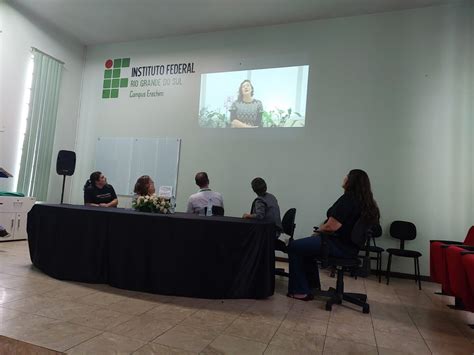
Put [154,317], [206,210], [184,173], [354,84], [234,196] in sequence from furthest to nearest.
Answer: [184,173], [234,196], [354,84], [206,210], [154,317]

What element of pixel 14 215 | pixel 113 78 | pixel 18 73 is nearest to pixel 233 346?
pixel 14 215

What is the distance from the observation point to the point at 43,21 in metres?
5.85

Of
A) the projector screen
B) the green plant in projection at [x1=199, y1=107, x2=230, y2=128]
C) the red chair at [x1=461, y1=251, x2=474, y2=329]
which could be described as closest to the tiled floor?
the red chair at [x1=461, y1=251, x2=474, y2=329]

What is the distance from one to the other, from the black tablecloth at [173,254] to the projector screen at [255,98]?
2.78 metres

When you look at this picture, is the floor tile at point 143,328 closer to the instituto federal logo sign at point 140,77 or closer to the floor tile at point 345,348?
the floor tile at point 345,348

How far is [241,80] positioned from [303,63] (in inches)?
42.3

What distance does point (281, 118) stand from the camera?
5.26 m

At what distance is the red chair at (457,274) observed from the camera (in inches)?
97.9

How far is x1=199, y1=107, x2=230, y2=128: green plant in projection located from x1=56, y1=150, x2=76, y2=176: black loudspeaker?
96.8 inches

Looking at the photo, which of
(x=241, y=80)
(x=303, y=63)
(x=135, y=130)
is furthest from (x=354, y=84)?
(x=135, y=130)

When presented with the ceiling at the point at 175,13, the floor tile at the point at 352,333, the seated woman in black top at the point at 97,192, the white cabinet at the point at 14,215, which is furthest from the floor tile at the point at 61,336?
the ceiling at the point at 175,13

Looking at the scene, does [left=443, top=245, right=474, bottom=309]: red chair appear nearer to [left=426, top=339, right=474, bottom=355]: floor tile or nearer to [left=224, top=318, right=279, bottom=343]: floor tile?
[left=426, top=339, right=474, bottom=355]: floor tile

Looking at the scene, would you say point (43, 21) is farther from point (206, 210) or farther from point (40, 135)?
point (206, 210)

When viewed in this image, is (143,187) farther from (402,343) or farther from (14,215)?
(402,343)
